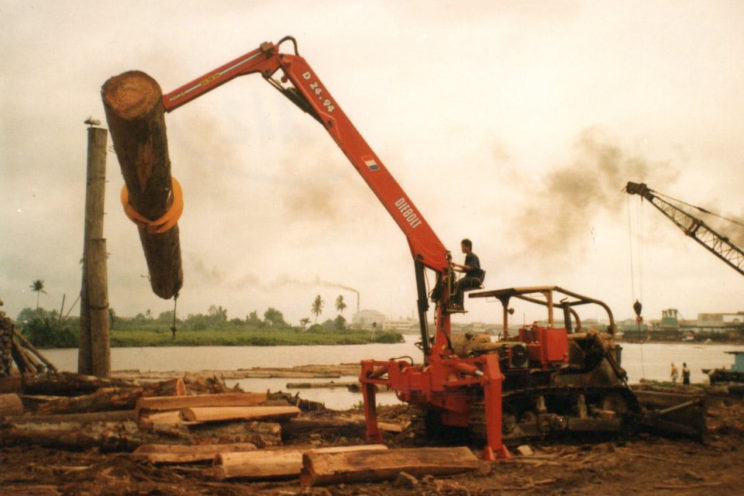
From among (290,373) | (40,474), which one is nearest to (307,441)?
(40,474)

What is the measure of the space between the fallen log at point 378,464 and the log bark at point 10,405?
4896 millimetres

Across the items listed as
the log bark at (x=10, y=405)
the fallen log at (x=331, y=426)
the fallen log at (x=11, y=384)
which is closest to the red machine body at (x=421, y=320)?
the fallen log at (x=331, y=426)

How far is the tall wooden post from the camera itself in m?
10.5

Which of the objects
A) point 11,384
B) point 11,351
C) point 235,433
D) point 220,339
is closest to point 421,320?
point 235,433

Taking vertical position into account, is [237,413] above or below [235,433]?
above

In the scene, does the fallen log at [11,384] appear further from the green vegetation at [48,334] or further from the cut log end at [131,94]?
the green vegetation at [48,334]

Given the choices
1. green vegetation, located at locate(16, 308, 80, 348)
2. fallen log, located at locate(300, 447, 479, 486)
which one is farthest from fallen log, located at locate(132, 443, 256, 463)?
green vegetation, located at locate(16, 308, 80, 348)

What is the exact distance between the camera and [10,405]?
29.9 feet

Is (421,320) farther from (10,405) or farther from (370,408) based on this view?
(10,405)

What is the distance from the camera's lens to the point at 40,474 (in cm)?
664

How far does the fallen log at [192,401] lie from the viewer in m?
8.79

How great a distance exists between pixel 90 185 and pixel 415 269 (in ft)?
17.8

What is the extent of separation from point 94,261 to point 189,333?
Result: 7388cm

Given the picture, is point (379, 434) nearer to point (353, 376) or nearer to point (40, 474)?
point (40, 474)
